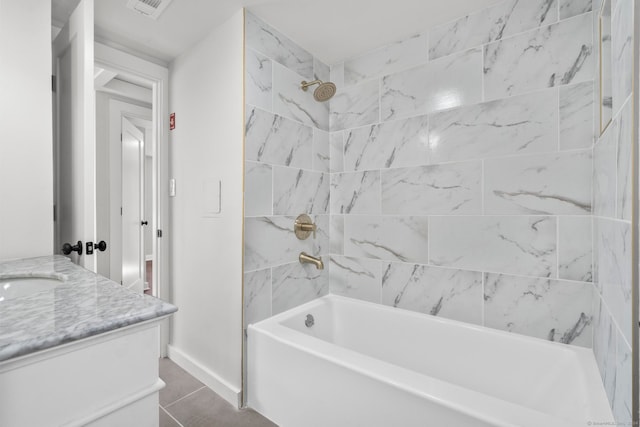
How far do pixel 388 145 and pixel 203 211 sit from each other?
51.3 inches

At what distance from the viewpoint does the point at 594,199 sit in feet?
4.44

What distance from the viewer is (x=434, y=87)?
1.84 m

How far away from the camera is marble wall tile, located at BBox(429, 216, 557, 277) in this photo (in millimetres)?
1513

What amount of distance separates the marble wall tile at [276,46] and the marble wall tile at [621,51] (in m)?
1.58

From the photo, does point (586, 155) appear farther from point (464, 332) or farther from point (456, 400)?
point (456, 400)

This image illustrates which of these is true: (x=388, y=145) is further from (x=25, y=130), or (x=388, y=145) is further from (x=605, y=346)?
(x=25, y=130)

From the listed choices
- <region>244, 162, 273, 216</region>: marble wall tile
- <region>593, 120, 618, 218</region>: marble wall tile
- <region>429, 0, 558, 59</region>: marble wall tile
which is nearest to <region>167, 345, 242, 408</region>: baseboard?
<region>244, 162, 273, 216</region>: marble wall tile

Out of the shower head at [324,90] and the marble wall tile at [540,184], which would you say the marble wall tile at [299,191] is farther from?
the marble wall tile at [540,184]

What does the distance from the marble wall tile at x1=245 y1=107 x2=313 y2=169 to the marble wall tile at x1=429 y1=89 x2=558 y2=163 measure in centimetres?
82

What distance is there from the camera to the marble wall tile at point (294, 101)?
75.3 inches

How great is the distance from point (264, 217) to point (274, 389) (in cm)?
94

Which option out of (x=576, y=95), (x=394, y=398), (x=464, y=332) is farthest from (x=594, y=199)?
(x=394, y=398)

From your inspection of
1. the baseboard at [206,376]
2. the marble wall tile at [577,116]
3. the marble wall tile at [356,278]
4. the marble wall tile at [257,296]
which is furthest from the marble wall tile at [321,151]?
the baseboard at [206,376]

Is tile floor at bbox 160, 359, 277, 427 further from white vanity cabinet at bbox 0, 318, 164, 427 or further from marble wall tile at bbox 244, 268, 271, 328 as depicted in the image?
white vanity cabinet at bbox 0, 318, 164, 427
